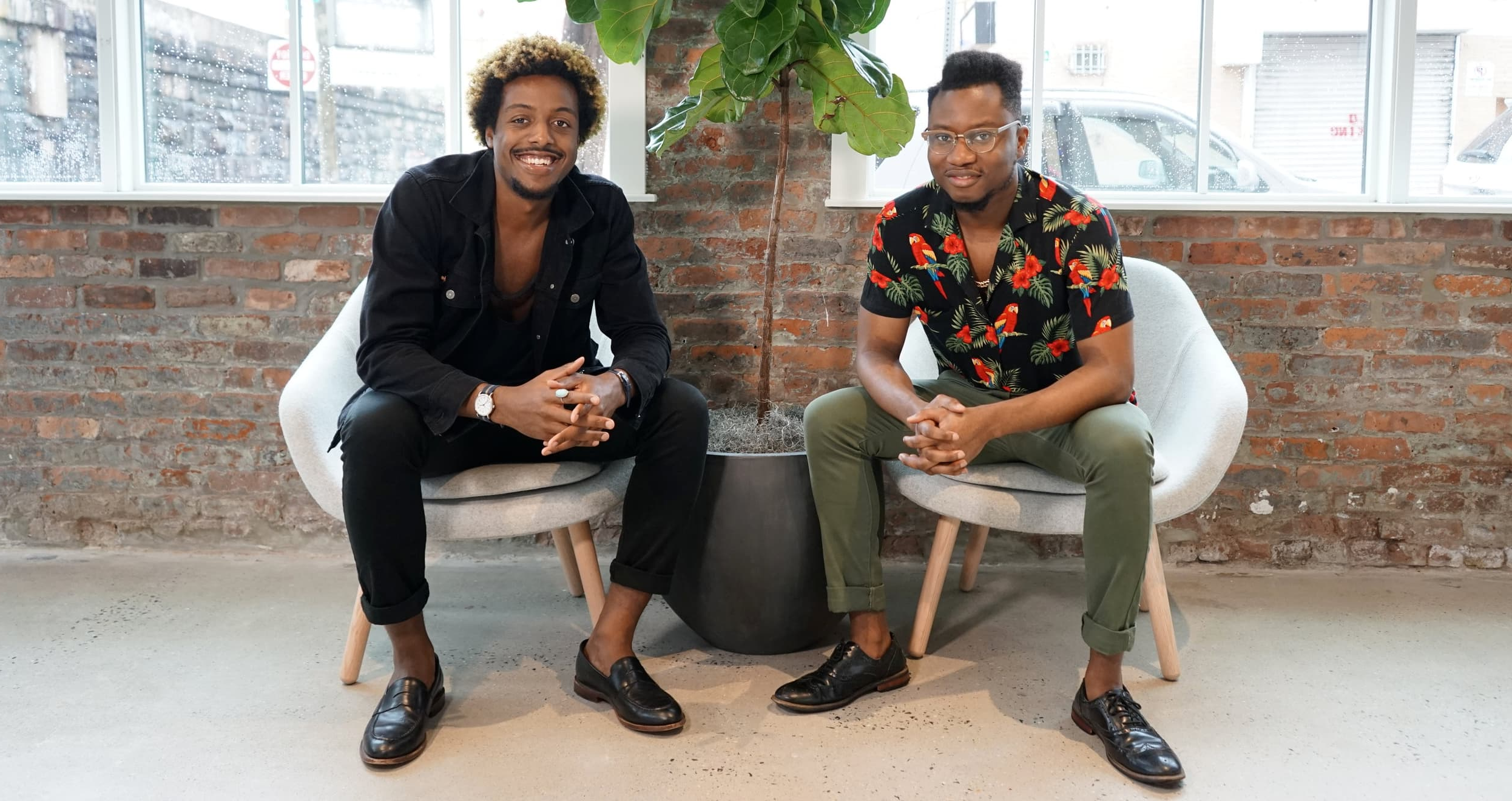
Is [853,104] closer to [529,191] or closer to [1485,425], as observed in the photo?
[529,191]

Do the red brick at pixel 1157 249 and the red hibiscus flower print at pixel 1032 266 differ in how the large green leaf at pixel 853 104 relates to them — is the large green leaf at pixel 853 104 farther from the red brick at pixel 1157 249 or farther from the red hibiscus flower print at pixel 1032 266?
the red brick at pixel 1157 249

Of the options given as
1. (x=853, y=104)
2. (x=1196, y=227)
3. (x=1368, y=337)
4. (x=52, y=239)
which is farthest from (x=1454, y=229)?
(x=52, y=239)

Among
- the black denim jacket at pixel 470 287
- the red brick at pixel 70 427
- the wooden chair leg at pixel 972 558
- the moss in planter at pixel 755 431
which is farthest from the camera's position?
the red brick at pixel 70 427

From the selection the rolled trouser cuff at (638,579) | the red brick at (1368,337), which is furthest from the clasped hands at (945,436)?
the red brick at (1368,337)

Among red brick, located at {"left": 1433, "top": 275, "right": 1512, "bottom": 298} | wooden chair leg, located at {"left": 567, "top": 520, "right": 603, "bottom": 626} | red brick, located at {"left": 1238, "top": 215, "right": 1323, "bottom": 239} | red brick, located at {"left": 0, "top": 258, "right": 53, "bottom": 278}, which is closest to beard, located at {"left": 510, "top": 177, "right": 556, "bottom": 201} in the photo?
wooden chair leg, located at {"left": 567, "top": 520, "right": 603, "bottom": 626}

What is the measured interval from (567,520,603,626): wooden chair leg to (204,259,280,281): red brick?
125 centimetres

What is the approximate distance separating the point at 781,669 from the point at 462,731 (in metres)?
0.63

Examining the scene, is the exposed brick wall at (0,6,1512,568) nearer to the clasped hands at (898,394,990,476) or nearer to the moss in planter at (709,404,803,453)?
the moss in planter at (709,404,803,453)

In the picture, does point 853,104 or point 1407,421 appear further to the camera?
point 1407,421

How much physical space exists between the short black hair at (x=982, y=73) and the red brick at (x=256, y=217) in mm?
1706

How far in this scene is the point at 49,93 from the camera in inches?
117

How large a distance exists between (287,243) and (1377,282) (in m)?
2.74

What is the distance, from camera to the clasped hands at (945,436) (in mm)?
1951

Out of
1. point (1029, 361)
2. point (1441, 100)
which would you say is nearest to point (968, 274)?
point (1029, 361)
